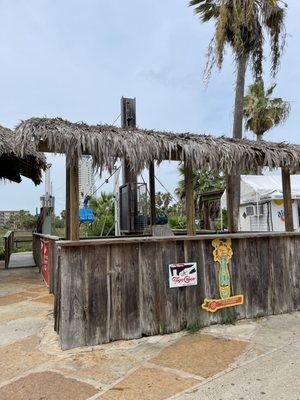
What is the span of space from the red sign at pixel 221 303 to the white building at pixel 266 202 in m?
8.68

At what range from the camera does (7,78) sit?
42.2 ft

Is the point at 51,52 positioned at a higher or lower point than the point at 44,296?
higher

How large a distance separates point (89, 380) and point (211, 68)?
12.0m

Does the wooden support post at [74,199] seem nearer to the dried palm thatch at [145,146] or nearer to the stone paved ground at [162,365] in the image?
the dried palm thatch at [145,146]

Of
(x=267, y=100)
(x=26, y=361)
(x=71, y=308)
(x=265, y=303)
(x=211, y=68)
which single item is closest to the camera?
(x=26, y=361)

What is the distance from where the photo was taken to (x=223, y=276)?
583 centimetres

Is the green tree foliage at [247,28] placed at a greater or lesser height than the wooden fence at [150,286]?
greater

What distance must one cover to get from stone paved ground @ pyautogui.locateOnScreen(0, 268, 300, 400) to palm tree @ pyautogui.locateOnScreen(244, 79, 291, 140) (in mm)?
20167

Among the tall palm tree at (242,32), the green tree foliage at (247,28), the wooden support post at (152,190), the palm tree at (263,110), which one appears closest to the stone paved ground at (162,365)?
the wooden support post at (152,190)

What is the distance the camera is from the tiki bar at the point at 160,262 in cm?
484

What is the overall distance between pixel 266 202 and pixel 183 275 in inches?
407

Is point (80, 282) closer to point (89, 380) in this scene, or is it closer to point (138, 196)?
point (89, 380)

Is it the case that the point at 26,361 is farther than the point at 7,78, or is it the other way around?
the point at 7,78

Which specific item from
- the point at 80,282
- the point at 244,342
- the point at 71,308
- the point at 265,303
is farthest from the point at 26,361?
the point at 265,303
